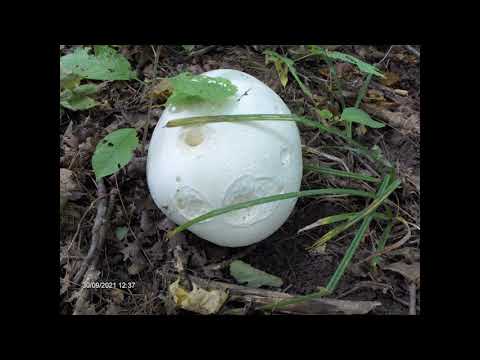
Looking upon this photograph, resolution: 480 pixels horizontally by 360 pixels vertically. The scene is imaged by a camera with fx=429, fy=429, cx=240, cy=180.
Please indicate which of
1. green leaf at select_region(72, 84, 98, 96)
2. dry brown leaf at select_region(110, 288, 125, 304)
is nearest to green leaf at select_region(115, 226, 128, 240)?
dry brown leaf at select_region(110, 288, 125, 304)

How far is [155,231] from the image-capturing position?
2.54 metres

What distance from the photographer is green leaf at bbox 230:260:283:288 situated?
7.72 ft

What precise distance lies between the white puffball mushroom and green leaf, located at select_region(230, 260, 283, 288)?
245mm

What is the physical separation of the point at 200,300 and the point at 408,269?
1153 millimetres

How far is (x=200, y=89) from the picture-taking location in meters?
1.97

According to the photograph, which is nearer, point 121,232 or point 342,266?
point 342,266

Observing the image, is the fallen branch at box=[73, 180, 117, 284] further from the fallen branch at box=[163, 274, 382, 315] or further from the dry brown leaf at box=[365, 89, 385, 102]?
the dry brown leaf at box=[365, 89, 385, 102]

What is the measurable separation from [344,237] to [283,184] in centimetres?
69

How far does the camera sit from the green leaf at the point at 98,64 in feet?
7.32

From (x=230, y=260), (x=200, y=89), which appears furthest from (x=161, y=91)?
(x=230, y=260)

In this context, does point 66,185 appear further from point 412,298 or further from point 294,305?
point 412,298

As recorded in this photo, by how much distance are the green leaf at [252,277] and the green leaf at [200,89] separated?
94cm
